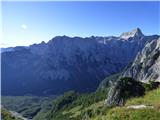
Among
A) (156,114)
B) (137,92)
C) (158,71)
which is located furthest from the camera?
(158,71)

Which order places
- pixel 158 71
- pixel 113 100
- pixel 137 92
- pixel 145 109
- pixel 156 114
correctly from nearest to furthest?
1. pixel 156 114
2. pixel 145 109
3. pixel 137 92
4. pixel 113 100
5. pixel 158 71

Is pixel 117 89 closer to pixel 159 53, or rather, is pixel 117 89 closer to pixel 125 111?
pixel 125 111

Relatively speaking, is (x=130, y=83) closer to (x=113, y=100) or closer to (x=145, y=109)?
(x=113, y=100)

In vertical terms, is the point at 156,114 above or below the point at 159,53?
below

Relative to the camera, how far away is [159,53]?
200 meters

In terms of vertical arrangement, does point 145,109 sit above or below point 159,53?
below

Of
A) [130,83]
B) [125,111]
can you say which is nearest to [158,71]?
[130,83]

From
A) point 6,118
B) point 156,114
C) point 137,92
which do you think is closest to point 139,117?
point 156,114

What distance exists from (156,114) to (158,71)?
153 meters

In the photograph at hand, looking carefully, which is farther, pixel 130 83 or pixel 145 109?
pixel 130 83

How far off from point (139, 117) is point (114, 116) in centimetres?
496

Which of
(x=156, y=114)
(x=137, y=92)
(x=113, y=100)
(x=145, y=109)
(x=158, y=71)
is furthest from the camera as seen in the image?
(x=158, y=71)

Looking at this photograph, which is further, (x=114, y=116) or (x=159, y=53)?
(x=159, y=53)

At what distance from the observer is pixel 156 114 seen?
47875 mm
